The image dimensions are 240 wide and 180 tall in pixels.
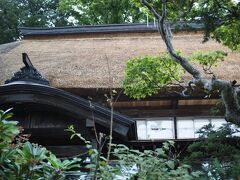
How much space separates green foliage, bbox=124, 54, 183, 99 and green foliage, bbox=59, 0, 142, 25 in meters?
11.5

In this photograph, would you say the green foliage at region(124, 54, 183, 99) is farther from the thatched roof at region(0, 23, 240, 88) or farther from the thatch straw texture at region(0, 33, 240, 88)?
the thatched roof at region(0, 23, 240, 88)

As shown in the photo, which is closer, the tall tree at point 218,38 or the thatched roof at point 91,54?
the tall tree at point 218,38

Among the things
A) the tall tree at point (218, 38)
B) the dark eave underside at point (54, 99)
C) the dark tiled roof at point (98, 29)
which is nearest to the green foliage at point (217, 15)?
the tall tree at point (218, 38)

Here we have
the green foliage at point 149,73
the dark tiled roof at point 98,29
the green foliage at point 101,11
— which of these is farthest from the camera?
the green foliage at point 101,11

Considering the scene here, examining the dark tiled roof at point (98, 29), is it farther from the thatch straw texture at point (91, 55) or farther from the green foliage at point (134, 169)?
the green foliage at point (134, 169)

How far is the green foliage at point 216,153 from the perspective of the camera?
11.7ft

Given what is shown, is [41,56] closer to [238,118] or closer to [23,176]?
[238,118]

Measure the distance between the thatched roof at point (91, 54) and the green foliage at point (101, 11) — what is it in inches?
180

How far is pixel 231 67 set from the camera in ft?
25.5

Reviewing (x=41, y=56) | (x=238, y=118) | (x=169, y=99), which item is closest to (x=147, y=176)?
(x=238, y=118)

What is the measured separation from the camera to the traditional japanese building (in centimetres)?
503

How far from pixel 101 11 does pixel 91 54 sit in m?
8.60

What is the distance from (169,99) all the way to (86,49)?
160 inches

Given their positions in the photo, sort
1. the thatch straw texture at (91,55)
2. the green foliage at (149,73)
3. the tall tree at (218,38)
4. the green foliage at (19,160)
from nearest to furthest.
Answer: the green foliage at (19,160), the tall tree at (218,38), the green foliage at (149,73), the thatch straw texture at (91,55)
